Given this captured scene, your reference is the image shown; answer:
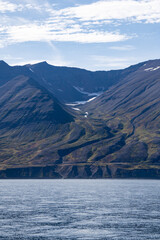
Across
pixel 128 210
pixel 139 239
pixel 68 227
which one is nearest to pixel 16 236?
pixel 68 227

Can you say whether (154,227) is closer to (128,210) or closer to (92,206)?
(128,210)

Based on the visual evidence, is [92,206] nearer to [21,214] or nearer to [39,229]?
[21,214]

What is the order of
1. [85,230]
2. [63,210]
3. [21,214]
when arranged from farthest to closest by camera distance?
1. [63,210]
2. [21,214]
3. [85,230]

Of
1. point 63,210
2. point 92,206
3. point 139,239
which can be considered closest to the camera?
point 139,239

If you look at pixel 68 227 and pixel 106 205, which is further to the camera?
pixel 106 205

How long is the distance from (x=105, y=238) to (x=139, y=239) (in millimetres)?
6034

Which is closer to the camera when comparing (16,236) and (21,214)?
(16,236)

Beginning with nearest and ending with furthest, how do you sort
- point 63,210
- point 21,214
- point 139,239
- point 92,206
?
point 139,239 < point 21,214 < point 63,210 < point 92,206

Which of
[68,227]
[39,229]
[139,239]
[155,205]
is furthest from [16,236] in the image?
[155,205]

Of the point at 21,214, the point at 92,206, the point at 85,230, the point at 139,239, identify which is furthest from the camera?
the point at 92,206

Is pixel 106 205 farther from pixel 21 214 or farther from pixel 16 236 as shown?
pixel 16 236

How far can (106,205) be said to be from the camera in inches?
4742

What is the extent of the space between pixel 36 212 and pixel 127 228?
30.1 metres

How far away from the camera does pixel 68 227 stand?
8294cm
